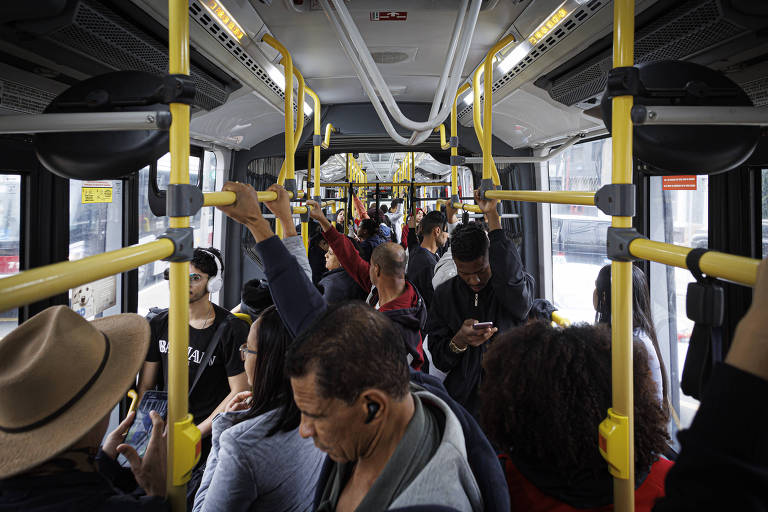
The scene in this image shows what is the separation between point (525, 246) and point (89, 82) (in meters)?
4.21

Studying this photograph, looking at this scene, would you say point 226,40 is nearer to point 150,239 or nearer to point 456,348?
point 150,239

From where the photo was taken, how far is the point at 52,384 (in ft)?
3.59

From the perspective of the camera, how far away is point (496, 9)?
255 centimetres

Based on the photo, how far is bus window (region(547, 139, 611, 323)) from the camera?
3928mm

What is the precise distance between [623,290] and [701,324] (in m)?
0.28

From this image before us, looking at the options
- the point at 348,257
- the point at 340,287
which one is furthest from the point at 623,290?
the point at 340,287

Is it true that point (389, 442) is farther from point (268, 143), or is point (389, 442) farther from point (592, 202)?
point (268, 143)

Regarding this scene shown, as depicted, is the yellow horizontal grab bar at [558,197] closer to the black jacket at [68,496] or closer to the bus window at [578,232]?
the black jacket at [68,496]

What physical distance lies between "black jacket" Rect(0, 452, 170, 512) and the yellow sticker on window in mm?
2046

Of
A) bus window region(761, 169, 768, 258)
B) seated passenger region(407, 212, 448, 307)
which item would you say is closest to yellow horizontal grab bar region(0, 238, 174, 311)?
bus window region(761, 169, 768, 258)

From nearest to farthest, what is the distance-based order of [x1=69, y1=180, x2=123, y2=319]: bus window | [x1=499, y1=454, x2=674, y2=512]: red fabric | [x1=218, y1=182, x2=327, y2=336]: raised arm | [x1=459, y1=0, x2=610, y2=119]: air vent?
1. [x1=499, y1=454, x2=674, y2=512]: red fabric
2. [x1=218, y1=182, x2=327, y2=336]: raised arm
3. [x1=459, y1=0, x2=610, y2=119]: air vent
4. [x1=69, y1=180, x2=123, y2=319]: bus window

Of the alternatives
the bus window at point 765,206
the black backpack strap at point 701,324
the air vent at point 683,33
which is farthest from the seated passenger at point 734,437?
the bus window at point 765,206

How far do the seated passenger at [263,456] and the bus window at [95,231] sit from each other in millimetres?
1594

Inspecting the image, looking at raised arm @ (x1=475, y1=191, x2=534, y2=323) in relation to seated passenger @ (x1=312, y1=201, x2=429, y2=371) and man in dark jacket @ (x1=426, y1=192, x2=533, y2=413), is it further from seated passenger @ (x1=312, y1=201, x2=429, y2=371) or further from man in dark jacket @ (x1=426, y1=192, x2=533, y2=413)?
seated passenger @ (x1=312, y1=201, x2=429, y2=371)
